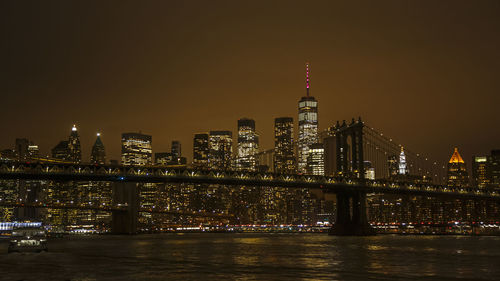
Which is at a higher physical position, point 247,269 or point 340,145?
point 340,145

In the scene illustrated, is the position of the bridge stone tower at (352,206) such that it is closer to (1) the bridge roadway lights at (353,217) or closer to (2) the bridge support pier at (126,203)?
(1) the bridge roadway lights at (353,217)

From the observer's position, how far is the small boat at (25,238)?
47250 mm

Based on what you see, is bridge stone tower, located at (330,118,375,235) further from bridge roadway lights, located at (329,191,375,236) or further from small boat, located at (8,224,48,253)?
small boat, located at (8,224,48,253)

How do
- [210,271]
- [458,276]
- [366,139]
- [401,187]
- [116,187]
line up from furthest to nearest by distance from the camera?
[116,187], [366,139], [401,187], [210,271], [458,276]

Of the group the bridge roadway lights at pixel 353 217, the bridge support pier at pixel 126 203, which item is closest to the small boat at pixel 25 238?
the bridge roadway lights at pixel 353 217

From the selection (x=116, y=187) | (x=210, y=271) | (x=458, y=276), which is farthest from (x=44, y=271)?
(x=116, y=187)

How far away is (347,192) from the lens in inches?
4119

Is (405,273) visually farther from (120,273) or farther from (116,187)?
(116,187)

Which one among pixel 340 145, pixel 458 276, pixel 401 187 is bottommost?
pixel 458 276

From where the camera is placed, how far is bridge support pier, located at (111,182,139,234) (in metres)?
134

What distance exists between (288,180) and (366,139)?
83.0ft

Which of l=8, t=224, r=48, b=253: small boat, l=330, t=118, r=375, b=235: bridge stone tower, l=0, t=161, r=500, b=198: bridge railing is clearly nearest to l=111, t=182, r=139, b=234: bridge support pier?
l=0, t=161, r=500, b=198: bridge railing

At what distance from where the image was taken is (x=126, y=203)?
134 meters

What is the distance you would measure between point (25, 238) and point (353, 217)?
64.3 m
